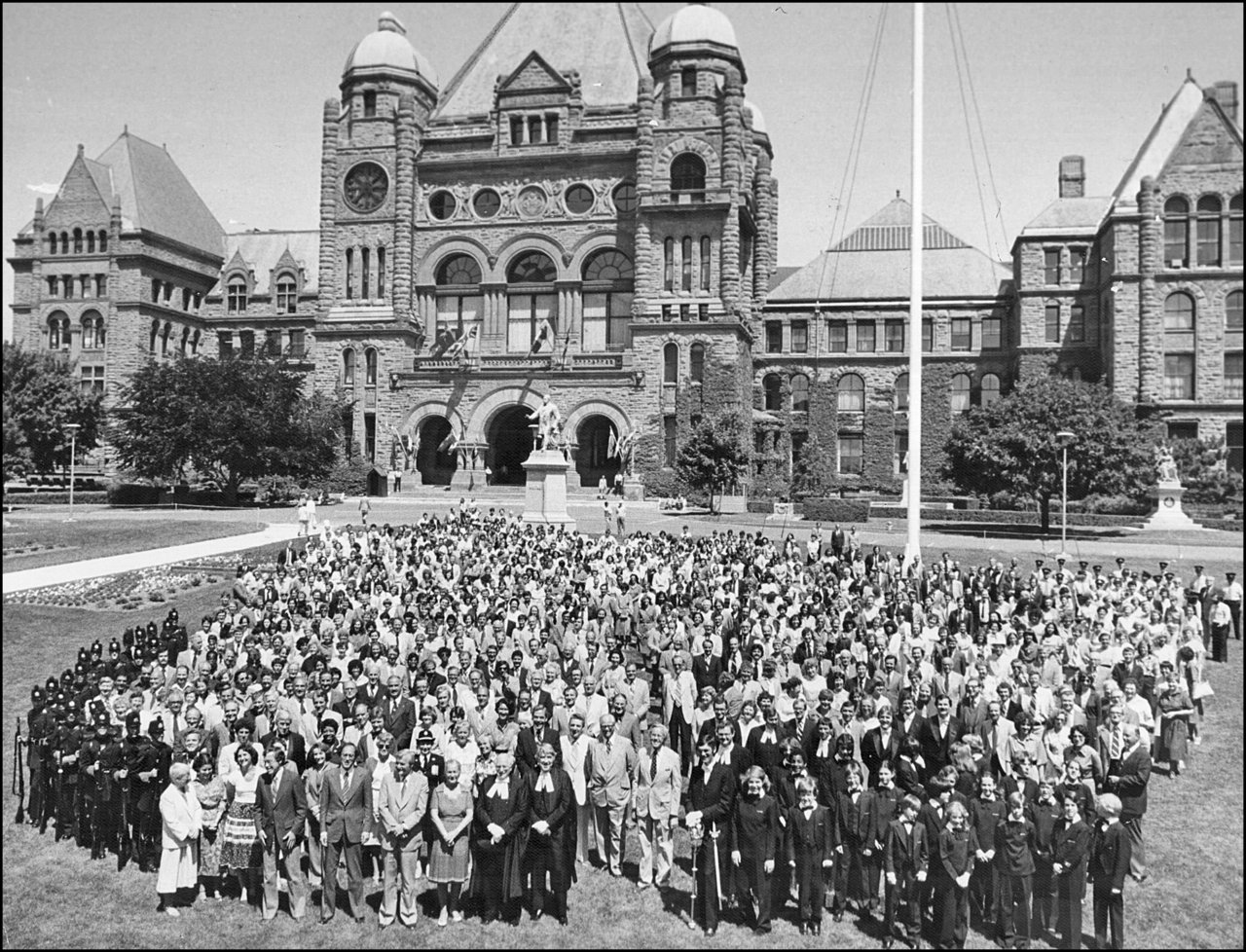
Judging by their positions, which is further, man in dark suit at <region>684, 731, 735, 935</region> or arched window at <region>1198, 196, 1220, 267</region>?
arched window at <region>1198, 196, 1220, 267</region>

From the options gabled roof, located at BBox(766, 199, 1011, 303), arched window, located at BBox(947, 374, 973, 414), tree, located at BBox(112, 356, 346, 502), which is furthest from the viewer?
gabled roof, located at BBox(766, 199, 1011, 303)

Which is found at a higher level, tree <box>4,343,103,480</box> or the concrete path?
tree <box>4,343,103,480</box>

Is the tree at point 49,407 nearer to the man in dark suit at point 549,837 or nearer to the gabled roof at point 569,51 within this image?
the man in dark suit at point 549,837

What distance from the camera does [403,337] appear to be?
58875 millimetres

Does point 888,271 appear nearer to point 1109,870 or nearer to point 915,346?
point 915,346

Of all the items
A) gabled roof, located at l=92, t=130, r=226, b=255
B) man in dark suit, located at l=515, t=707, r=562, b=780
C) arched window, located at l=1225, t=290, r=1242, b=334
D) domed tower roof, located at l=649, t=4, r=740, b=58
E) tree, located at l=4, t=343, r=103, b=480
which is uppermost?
domed tower roof, located at l=649, t=4, r=740, b=58

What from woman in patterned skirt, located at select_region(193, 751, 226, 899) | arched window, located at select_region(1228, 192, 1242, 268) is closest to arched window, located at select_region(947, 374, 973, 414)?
arched window, located at select_region(1228, 192, 1242, 268)

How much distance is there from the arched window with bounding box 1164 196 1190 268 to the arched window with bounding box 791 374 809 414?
22.3 m

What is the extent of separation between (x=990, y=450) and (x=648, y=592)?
18.9m

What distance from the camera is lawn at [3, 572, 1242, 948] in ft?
30.5

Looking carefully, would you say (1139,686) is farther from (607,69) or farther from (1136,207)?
(607,69)

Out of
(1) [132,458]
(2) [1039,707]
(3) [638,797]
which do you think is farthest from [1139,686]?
(1) [132,458]

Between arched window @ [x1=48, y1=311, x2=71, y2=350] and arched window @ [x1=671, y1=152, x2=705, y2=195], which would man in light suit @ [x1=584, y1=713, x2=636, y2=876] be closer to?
arched window @ [x1=671, y1=152, x2=705, y2=195]

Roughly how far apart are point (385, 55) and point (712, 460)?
36.7 meters
